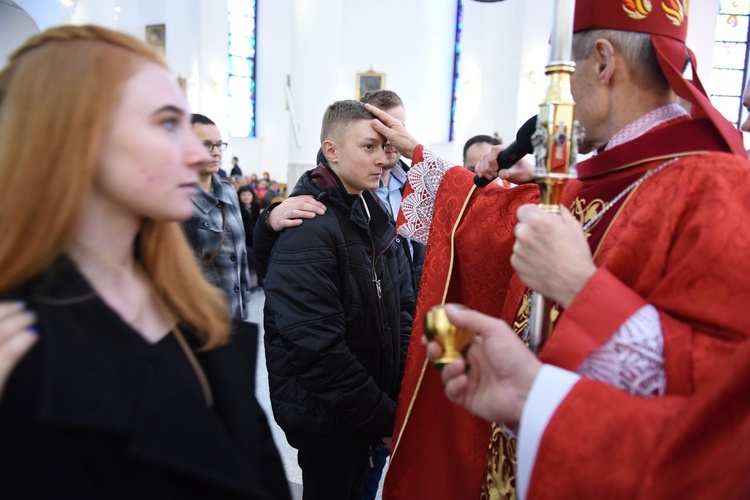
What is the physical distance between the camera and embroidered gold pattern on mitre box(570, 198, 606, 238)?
4.92ft

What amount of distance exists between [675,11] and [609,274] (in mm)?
719

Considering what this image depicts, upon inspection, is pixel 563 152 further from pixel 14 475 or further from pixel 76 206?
pixel 14 475

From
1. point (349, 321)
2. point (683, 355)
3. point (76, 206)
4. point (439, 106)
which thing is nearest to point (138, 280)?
point (76, 206)

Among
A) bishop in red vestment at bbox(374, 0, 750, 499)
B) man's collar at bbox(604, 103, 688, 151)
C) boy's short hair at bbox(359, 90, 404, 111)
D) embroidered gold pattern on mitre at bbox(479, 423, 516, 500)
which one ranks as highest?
boy's short hair at bbox(359, 90, 404, 111)

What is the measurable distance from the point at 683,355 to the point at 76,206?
1.06 m

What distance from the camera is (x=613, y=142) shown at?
1.46 m

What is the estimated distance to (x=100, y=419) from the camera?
2.71 feet

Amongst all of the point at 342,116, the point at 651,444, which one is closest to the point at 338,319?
the point at 342,116

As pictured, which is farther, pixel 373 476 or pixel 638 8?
pixel 373 476

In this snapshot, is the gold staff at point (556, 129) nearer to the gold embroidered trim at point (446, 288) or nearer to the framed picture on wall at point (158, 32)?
the gold embroidered trim at point (446, 288)

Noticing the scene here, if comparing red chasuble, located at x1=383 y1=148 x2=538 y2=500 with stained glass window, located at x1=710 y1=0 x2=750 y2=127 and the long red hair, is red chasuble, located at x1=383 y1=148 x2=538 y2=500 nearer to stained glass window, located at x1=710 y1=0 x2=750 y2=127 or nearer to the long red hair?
the long red hair

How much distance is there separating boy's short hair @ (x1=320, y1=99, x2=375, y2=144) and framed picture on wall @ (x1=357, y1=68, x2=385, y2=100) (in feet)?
46.9

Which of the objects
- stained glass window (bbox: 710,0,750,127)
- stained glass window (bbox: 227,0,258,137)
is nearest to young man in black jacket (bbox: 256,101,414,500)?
stained glass window (bbox: 710,0,750,127)

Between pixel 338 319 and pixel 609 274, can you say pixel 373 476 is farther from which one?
pixel 609 274
